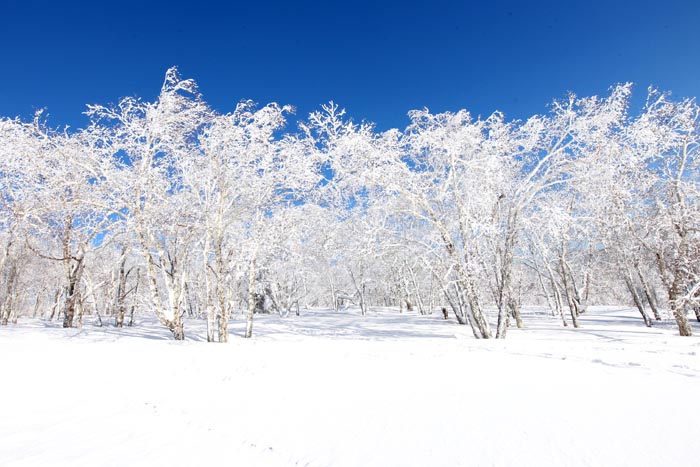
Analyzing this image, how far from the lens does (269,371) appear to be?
7195 millimetres

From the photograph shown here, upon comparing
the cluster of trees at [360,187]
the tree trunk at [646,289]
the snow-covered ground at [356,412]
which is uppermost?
the cluster of trees at [360,187]

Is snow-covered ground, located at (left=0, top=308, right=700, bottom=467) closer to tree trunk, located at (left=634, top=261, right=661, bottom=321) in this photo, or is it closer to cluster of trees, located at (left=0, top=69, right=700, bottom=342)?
cluster of trees, located at (left=0, top=69, right=700, bottom=342)

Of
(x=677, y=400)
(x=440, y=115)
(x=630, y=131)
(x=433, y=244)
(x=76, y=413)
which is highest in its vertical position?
(x=440, y=115)

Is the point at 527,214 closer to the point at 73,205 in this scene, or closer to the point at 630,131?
the point at 630,131

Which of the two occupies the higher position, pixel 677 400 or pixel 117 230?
pixel 117 230

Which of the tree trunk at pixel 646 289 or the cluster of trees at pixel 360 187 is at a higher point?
the cluster of trees at pixel 360 187

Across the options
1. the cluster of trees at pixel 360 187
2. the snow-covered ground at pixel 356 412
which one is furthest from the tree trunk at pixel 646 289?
the snow-covered ground at pixel 356 412

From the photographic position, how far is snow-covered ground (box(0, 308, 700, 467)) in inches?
133

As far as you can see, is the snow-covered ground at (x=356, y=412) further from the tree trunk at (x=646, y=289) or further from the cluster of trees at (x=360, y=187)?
the tree trunk at (x=646, y=289)

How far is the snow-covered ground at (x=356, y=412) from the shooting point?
3385 mm

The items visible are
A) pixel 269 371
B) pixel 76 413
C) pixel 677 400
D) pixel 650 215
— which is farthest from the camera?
pixel 650 215

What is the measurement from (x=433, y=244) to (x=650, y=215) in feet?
32.4

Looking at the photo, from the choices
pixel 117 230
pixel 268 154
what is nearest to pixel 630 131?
pixel 268 154

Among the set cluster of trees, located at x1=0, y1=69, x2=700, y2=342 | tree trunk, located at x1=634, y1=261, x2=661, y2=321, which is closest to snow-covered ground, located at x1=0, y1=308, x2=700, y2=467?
cluster of trees, located at x1=0, y1=69, x2=700, y2=342
